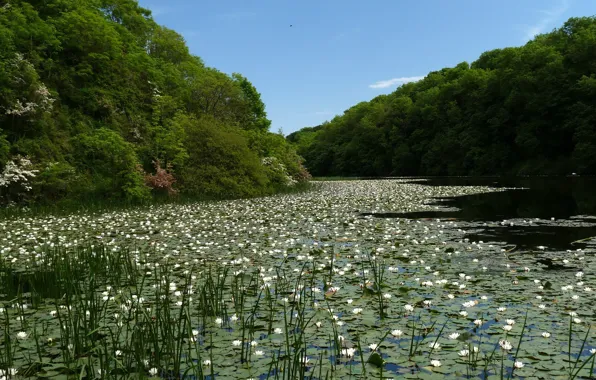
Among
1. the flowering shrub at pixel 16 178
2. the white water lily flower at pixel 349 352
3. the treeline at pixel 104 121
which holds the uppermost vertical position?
the treeline at pixel 104 121

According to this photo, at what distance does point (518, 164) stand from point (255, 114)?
167ft

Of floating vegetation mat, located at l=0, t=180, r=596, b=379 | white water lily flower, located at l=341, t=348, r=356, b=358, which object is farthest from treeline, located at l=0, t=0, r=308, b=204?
white water lily flower, located at l=341, t=348, r=356, b=358

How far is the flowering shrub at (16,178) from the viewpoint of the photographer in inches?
818

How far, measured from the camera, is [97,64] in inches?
1208

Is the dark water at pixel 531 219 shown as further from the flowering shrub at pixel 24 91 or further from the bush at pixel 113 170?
the flowering shrub at pixel 24 91

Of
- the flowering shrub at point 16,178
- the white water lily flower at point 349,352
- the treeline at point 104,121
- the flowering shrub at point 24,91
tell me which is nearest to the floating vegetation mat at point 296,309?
the white water lily flower at point 349,352

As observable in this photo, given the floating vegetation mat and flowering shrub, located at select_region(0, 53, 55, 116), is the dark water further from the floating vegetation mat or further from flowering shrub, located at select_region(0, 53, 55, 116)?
Result: flowering shrub, located at select_region(0, 53, 55, 116)

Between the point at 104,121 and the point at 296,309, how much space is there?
2694cm

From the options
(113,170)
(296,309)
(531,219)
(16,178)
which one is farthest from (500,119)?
(296,309)

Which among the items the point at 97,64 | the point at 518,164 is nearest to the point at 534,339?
the point at 97,64

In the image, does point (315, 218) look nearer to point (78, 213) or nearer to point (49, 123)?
point (78, 213)

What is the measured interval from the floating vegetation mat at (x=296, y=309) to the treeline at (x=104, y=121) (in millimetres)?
9596

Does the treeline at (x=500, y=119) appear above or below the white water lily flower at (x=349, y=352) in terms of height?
above

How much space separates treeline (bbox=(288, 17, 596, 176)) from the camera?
6068cm
